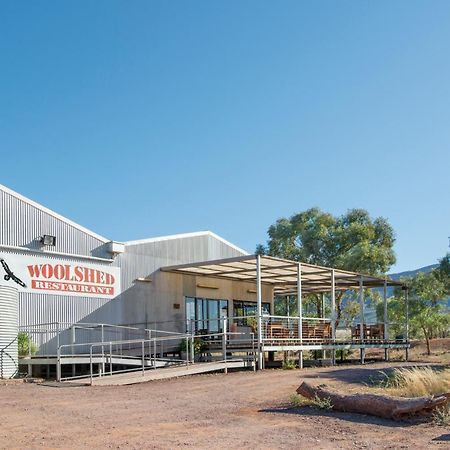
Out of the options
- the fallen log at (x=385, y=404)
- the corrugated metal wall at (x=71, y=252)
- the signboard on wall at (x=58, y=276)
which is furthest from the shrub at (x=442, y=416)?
the signboard on wall at (x=58, y=276)

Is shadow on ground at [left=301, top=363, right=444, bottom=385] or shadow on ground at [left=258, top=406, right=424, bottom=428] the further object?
shadow on ground at [left=301, top=363, right=444, bottom=385]

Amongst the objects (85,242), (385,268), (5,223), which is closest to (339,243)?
(385,268)

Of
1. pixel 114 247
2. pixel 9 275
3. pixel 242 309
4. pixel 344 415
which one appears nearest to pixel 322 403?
pixel 344 415

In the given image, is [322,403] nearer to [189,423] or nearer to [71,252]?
[189,423]

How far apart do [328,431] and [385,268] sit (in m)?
32.8

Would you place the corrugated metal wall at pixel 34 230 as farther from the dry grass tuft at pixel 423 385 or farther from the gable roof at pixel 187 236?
the dry grass tuft at pixel 423 385

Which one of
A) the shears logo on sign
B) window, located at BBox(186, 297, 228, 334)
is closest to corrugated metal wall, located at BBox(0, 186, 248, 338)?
the shears logo on sign

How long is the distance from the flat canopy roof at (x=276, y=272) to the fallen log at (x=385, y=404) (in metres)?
10.8

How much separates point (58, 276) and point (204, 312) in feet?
26.0

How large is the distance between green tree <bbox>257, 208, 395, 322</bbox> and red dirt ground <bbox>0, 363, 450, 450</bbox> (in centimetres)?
2715

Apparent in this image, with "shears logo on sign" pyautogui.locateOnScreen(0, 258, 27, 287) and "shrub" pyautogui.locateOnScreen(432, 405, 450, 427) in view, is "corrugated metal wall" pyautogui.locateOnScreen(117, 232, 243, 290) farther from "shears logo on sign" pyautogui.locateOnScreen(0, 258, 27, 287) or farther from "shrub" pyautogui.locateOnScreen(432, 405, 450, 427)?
"shrub" pyautogui.locateOnScreen(432, 405, 450, 427)

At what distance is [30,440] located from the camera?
343 inches

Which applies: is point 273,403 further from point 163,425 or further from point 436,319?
point 436,319

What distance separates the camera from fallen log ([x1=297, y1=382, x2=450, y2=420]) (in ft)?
33.2
